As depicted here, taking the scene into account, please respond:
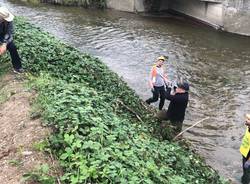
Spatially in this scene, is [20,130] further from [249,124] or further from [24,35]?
[24,35]

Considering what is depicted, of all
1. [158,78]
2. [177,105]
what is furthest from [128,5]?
[177,105]

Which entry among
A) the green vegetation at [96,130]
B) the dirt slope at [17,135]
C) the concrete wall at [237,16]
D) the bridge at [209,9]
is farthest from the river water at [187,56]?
the dirt slope at [17,135]

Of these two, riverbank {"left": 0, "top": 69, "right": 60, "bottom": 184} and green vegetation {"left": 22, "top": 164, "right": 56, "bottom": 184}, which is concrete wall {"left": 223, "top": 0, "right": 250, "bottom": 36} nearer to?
riverbank {"left": 0, "top": 69, "right": 60, "bottom": 184}

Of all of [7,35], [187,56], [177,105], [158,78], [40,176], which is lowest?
[187,56]

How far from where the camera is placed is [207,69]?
2027 cm

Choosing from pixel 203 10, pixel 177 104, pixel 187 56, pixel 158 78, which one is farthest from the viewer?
pixel 203 10

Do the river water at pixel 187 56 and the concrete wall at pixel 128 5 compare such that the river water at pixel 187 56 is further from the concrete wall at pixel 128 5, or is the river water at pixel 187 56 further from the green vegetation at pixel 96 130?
the green vegetation at pixel 96 130

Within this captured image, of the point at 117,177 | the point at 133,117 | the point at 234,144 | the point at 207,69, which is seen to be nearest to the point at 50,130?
the point at 117,177

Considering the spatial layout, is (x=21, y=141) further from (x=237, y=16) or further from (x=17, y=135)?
(x=237, y=16)

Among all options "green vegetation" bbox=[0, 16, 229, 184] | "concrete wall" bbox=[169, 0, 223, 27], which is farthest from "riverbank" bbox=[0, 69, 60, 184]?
"concrete wall" bbox=[169, 0, 223, 27]

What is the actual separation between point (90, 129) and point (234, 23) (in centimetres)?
2014

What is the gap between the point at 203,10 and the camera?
2886 centimetres

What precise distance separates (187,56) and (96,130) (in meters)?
14.8

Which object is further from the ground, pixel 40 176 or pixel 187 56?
pixel 40 176
